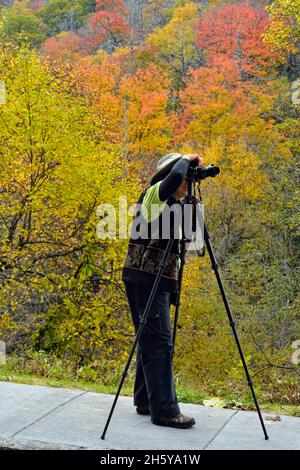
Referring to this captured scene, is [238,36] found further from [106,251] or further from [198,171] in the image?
[198,171]

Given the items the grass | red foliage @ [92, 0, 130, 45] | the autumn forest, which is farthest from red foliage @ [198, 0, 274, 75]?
the grass

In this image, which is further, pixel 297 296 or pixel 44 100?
pixel 297 296

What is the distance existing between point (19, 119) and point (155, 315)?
1026cm

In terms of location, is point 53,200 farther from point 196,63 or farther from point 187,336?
point 196,63

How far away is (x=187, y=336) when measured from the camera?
1828 cm

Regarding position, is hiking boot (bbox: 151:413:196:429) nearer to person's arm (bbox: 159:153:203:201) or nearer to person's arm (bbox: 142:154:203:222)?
person's arm (bbox: 142:154:203:222)

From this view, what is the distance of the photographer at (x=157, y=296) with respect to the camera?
14.8ft

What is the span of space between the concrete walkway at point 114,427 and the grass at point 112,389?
27cm

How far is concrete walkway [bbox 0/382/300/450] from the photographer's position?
417 centimetres

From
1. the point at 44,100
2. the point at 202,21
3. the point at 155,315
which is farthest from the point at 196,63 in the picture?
the point at 155,315

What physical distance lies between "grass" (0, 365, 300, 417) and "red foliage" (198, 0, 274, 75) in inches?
1580

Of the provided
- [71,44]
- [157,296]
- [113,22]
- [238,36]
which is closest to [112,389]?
[157,296]

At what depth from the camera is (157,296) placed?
4.56 metres

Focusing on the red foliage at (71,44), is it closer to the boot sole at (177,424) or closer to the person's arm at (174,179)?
the person's arm at (174,179)
